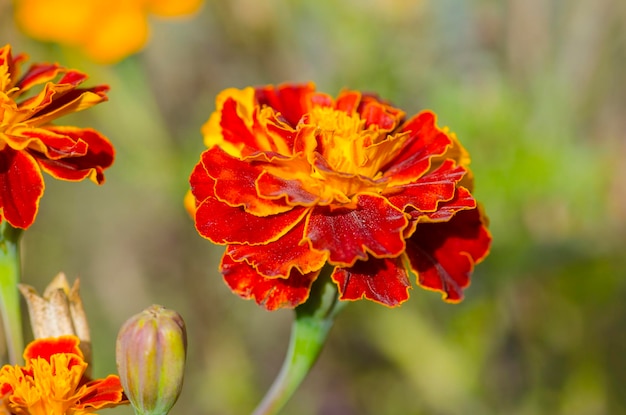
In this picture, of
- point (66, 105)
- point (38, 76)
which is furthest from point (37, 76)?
point (66, 105)

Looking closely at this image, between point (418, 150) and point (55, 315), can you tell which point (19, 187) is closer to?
point (55, 315)

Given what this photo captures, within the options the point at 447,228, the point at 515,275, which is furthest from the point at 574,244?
the point at 447,228

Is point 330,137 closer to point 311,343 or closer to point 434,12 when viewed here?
point 311,343

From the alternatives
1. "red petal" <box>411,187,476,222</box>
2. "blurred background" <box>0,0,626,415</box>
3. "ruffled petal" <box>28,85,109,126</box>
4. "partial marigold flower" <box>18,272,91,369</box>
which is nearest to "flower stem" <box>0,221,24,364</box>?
"partial marigold flower" <box>18,272,91,369</box>

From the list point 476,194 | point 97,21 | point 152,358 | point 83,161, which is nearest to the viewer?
point 152,358

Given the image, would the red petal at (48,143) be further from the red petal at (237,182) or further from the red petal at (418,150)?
the red petal at (418,150)

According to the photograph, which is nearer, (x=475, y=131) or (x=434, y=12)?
(x=475, y=131)
